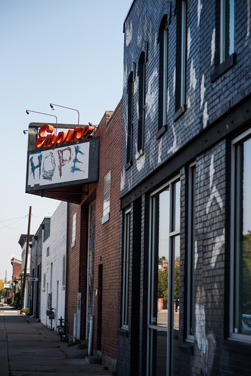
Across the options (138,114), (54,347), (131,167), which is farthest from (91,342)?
(138,114)

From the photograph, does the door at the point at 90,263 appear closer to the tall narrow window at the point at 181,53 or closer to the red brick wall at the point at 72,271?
the red brick wall at the point at 72,271

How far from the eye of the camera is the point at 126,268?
14.0m

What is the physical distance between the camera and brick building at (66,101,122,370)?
1512 centimetres

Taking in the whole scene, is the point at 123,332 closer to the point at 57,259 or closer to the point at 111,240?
the point at 111,240

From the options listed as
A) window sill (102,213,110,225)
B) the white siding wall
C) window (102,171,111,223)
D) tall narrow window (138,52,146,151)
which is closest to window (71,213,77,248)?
the white siding wall

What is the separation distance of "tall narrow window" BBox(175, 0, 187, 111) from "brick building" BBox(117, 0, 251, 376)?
16 millimetres

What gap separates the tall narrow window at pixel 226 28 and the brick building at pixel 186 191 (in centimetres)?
2

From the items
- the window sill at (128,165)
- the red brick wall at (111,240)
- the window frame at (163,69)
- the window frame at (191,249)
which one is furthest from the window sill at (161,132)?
the red brick wall at (111,240)

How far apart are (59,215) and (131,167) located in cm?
1816

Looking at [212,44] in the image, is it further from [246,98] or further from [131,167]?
[131,167]

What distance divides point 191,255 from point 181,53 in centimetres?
333

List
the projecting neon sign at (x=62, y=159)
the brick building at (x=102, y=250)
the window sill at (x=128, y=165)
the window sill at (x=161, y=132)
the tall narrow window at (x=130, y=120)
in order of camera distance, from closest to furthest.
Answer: the window sill at (x=161, y=132) < the window sill at (x=128, y=165) < the tall narrow window at (x=130, y=120) < the brick building at (x=102, y=250) < the projecting neon sign at (x=62, y=159)

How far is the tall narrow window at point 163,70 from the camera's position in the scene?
11070mm

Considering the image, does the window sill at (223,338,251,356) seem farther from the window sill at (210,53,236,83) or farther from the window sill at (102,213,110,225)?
the window sill at (102,213,110,225)
